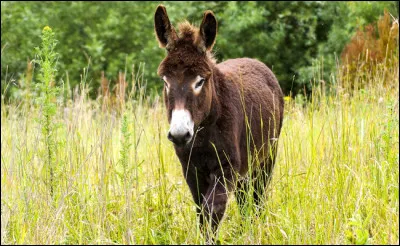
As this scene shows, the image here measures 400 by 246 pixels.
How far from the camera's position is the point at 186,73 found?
448 cm

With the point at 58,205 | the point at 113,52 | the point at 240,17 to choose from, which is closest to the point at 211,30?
the point at 58,205

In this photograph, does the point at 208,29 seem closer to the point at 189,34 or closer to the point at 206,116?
the point at 189,34

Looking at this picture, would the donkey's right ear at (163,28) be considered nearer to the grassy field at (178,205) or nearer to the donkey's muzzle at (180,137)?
the grassy field at (178,205)

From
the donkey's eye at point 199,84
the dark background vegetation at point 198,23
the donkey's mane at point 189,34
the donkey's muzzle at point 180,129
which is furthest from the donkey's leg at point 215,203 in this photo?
the dark background vegetation at point 198,23

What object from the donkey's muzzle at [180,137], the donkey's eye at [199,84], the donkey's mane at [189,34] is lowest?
the donkey's muzzle at [180,137]

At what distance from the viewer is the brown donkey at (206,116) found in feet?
14.5

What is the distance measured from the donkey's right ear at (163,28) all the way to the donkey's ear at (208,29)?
213 mm

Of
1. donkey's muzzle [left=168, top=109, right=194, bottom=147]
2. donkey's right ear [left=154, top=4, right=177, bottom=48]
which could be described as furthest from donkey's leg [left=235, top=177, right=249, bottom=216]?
donkey's right ear [left=154, top=4, right=177, bottom=48]

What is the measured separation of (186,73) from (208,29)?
1.70 ft

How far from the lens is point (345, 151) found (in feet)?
16.8

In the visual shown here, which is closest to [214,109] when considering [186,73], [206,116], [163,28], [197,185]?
[206,116]

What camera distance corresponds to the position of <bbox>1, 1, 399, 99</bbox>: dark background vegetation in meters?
13.5

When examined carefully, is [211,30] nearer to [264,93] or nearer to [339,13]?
[264,93]

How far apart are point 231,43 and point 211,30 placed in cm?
888
